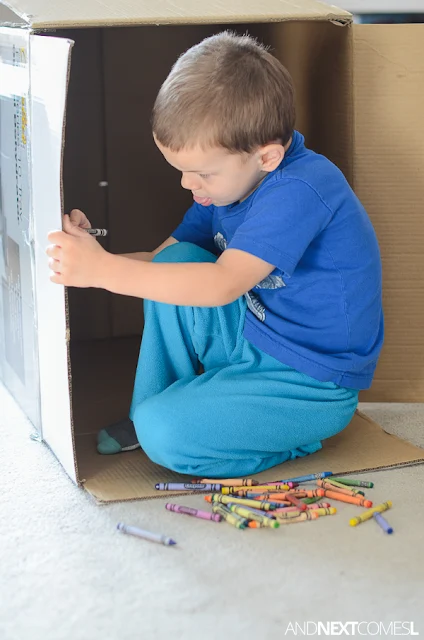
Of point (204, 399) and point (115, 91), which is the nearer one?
point (204, 399)

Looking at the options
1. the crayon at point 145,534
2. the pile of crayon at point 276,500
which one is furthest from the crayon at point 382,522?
the crayon at point 145,534

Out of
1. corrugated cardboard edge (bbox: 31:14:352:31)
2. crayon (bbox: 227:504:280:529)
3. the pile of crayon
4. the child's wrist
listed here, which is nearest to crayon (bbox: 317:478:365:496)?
the pile of crayon

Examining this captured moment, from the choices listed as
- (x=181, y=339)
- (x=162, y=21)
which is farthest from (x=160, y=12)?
(x=181, y=339)

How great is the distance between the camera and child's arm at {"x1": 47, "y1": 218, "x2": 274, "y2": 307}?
0.97m

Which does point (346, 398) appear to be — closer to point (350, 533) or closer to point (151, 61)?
point (350, 533)

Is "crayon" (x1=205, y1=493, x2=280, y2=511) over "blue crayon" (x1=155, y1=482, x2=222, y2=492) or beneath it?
over

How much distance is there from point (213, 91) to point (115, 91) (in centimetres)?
62

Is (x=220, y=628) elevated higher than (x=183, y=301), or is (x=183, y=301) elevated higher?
(x=183, y=301)

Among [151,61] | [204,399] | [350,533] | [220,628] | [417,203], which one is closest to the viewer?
[220,628]

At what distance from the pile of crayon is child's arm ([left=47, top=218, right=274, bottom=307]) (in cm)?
22

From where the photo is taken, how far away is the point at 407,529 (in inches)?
37.4

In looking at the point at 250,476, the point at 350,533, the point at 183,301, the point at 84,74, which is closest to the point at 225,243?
the point at 183,301

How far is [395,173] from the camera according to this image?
4.15 feet

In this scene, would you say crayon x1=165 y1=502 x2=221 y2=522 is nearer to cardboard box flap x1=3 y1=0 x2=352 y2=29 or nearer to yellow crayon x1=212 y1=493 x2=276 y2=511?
yellow crayon x1=212 y1=493 x2=276 y2=511
